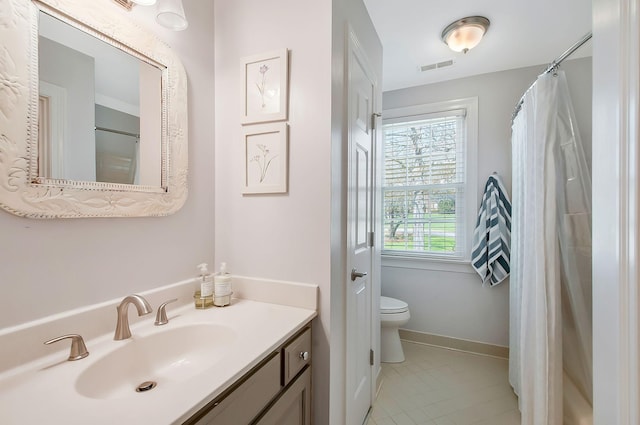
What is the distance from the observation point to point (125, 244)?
950 mm

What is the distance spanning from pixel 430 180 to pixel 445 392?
173 cm

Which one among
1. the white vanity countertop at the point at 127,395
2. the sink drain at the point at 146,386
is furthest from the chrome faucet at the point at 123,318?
the sink drain at the point at 146,386

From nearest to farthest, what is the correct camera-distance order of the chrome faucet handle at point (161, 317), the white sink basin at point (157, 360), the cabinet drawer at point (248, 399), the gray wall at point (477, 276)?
the cabinet drawer at point (248, 399) < the white sink basin at point (157, 360) < the chrome faucet handle at point (161, 317) < the gray wall at point (477, 276)

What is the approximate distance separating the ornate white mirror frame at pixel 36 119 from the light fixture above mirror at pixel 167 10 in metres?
0.06

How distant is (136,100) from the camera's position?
0.99m

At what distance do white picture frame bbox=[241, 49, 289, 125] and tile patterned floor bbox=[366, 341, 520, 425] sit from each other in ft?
6.05

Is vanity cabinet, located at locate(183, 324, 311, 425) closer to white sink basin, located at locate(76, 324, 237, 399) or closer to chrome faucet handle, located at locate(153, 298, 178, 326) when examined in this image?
white sink basin, located at locate(76, 324, 237, 399)

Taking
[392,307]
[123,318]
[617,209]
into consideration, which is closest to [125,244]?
[123,318]


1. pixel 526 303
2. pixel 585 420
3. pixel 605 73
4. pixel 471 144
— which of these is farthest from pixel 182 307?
pixel 471 144

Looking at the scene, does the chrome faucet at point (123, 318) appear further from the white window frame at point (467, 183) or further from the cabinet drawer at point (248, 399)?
the white window frame at point (467, 183)

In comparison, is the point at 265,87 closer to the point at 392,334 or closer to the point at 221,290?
the point at 221,290

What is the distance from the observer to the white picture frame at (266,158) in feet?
3.88

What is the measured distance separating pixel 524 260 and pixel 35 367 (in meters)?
2.11

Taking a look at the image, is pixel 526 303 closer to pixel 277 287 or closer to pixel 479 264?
pixel 479 264
